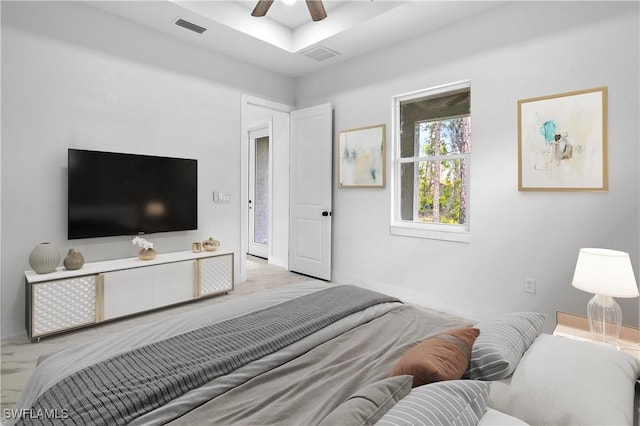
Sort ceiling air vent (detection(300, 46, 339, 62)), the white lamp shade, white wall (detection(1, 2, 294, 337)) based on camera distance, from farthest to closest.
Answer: ceiling air vent (detection(300, 46, 339, 62)) → white wall (detection(1, 2, 294, 337)) → the white lamp shade

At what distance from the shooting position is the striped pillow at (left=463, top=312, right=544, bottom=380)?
46.4 inches

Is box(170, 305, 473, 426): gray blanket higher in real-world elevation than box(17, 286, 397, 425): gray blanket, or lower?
lower

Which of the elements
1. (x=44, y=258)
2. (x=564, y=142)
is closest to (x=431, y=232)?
(x=564, y=142)

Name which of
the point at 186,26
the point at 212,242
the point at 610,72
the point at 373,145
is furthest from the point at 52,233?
the point at 610,72

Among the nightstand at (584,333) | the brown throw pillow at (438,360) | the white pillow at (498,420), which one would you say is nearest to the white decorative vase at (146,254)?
the brown throw pillow at (438,360)

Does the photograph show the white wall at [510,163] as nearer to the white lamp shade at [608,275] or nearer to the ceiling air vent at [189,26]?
the white lamp shade at [608,275]

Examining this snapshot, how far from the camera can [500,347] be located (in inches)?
48.2

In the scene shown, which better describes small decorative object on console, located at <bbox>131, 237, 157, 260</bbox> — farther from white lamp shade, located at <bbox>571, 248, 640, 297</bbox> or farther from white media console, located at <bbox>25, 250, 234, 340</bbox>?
white lamp shade, located at <bbox>571, 248, 640, 297</bbox>

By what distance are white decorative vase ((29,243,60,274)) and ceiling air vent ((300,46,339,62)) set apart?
3.19 m

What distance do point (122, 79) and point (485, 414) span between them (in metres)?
3.91

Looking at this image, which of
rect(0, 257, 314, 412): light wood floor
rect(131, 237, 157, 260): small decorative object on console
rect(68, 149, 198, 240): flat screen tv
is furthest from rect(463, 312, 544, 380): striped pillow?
rect(68, 149, 198, 240): flat screen tv

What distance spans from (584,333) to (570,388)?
132 cm

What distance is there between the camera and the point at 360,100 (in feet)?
13.8

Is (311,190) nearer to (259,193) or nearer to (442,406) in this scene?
(259,193)
